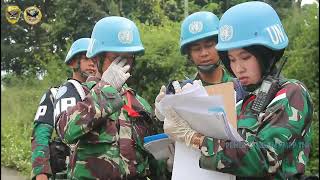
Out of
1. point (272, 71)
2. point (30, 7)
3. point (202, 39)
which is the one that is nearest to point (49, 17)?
point (30, 7)

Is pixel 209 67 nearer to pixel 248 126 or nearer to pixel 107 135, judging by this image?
pixel 107 135

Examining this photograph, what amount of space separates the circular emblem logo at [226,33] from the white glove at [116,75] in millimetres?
589

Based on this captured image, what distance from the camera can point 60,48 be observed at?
4789 mm

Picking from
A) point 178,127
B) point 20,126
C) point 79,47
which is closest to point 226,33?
point 178,127

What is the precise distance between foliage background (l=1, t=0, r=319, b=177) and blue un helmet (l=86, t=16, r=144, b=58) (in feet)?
3.53

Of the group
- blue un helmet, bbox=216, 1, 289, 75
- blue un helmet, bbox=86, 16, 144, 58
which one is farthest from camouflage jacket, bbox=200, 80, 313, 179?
blue un helmet, bbox=86, 16, 144, 58

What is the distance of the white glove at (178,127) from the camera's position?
1.92 meters

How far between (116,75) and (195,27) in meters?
0.92

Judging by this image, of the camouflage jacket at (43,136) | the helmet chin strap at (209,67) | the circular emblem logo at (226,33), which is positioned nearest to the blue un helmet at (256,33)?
the circular emblem logo at (226,33)

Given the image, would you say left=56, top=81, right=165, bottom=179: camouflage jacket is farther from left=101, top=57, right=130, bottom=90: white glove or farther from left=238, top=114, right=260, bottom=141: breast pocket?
left=238, top=114, right=260, bottom=141: breast pocket

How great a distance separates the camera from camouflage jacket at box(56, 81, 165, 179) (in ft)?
7.89

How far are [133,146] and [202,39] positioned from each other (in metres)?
0.93

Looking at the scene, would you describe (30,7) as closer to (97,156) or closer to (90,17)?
(90,17)

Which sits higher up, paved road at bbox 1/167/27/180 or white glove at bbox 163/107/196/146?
white glove at bbox 163/107/196/146
